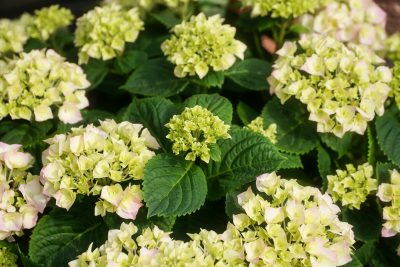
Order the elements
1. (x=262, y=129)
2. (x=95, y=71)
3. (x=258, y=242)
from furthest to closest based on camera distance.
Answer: (x=95, y=71) → (x=262, y=129) → (x=258, y=242)

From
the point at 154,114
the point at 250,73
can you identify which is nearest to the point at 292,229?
the point at 154,114

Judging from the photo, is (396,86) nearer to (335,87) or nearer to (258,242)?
(335,87)

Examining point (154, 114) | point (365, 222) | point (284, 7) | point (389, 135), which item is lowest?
point (365, 222)

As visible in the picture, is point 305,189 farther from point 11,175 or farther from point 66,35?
point 66,35

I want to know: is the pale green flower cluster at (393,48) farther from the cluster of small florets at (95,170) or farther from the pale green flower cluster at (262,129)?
the cluster of small florets at (95,170)

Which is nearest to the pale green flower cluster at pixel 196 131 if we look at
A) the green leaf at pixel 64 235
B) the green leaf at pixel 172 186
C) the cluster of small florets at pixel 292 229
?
the green leaf at pixel 172 186
